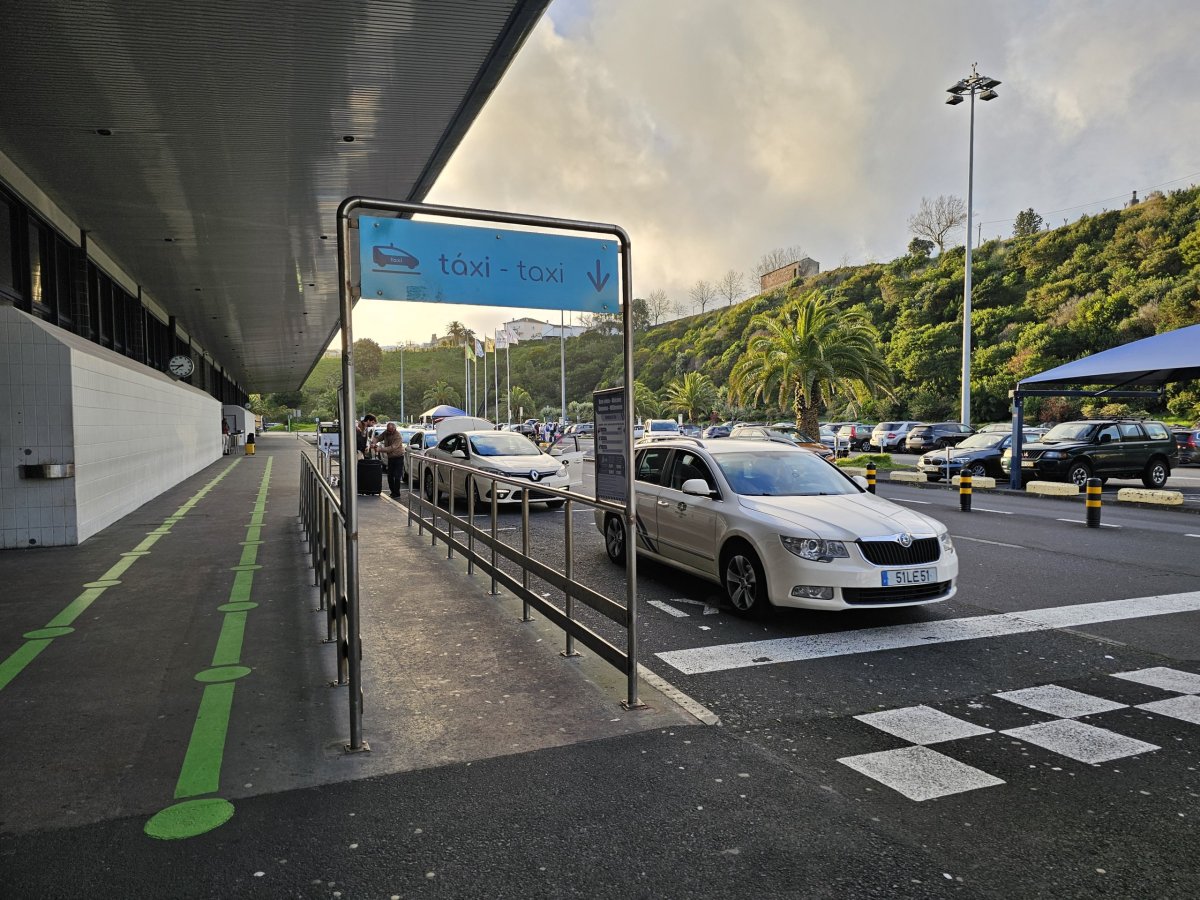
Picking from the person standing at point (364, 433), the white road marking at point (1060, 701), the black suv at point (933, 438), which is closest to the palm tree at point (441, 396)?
the black suv at point (933, 438)

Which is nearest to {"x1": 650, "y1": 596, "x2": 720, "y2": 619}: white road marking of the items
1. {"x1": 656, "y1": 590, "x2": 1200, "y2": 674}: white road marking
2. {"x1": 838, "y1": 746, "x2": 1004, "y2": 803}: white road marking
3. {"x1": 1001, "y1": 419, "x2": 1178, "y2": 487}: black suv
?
{"x1": 656, "y1": 590, "x2": 1200, "y2": 674}: white road marking

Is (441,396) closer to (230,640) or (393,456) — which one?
(393,456)

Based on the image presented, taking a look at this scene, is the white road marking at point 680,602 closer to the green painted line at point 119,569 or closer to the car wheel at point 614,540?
the car wheel at point 614,540

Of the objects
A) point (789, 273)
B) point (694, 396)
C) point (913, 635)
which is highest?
point (789, 273)

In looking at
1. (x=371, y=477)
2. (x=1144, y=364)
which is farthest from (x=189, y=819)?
(x=1144, y=364)

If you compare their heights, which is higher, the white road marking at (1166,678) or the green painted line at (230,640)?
the green painted line at (230,640)

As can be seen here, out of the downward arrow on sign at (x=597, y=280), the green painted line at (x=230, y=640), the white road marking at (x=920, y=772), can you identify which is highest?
the downward arrow on sign at (x=597, y=280)

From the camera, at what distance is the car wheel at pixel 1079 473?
18.8 meters

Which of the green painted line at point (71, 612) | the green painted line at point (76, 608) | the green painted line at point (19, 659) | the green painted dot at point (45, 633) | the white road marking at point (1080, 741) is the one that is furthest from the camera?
the green painted line at point (76, 608)

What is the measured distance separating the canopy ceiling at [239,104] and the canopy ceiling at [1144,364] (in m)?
14.2

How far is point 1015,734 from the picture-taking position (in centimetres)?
418

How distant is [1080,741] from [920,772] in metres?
1.03

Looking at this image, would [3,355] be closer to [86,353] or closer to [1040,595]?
[86,353]

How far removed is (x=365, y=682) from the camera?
4973mm
